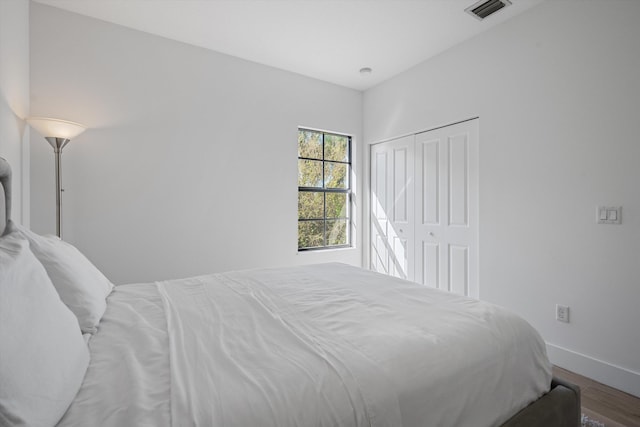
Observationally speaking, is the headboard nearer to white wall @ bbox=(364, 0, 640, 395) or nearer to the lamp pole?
the lamp pole

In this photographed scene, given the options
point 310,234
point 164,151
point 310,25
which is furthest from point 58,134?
point 310,234

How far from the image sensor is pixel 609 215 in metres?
2.04

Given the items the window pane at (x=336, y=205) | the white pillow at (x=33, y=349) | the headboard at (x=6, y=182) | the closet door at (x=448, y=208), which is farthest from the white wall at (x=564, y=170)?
the headboard at (x=6, y=182)

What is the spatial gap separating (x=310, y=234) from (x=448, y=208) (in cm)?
165

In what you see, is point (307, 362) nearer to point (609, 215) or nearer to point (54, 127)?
point (609, 215)

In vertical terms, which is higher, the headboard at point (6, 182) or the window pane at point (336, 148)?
the window pane at point (336, 148)

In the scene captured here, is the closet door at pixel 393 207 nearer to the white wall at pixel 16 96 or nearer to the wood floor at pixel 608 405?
the wood floor at pixel 608 405

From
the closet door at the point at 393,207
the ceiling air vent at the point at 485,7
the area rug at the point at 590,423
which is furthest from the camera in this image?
the closet door at the point at 393,207

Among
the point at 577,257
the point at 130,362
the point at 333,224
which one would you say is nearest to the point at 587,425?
the point at 577,257

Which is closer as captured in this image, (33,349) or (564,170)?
(33,349)

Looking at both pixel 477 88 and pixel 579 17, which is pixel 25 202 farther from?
pixel 579 17

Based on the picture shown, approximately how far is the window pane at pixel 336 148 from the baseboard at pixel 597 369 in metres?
2.92

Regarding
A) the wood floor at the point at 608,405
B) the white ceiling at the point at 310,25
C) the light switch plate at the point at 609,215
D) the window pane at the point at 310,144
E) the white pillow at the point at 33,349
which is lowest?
the wood floor at the point at 608,405

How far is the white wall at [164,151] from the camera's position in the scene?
2.54 metres
